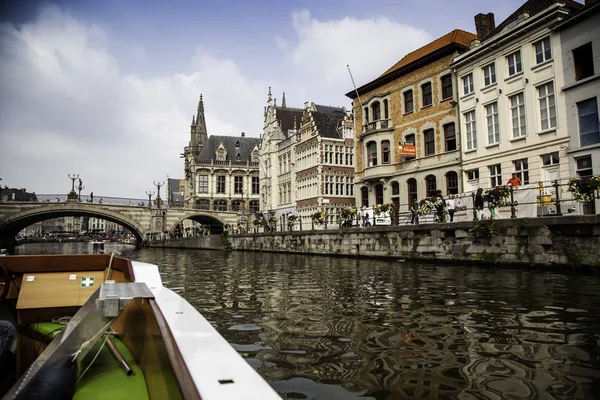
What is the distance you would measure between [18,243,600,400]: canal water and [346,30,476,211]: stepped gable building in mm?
14515

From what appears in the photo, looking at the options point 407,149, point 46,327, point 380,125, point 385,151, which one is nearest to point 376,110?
point 380,125

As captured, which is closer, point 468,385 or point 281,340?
point 468,385

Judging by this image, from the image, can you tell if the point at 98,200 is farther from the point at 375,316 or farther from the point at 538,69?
the point at 375,316

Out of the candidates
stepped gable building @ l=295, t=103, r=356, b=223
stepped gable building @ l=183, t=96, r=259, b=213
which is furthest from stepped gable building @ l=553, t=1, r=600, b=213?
stepped gable building @ l=183, t=96, r=259, b=213

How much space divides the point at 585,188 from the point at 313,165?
2676cm

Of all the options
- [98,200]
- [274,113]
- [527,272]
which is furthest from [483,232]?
[98,200]

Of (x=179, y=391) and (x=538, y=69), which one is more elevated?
(x=538, y=69)

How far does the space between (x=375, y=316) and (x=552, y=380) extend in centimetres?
294

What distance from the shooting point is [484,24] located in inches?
930

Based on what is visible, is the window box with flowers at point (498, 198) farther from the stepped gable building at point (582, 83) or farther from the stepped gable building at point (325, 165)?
the stepped gable building at point (325, 165)

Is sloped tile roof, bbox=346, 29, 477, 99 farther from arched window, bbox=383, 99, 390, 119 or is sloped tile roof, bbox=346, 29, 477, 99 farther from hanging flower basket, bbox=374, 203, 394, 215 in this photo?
hanging flower basket, bbox=374, 203, 394, 215

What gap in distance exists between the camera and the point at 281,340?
16.6 feet

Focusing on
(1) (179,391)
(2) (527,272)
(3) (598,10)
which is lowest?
(2) (527,272)

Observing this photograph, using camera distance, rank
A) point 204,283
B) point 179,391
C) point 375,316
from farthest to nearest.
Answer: point 204,283
point 375,316
point 179,391
